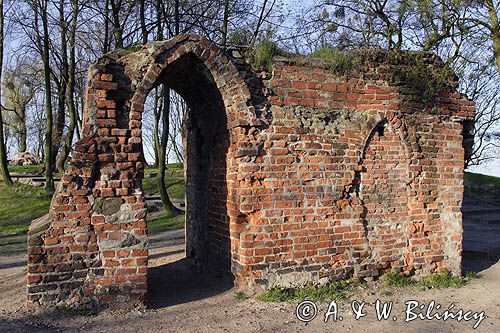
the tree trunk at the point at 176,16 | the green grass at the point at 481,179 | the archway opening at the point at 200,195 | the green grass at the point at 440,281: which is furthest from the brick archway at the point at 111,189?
the green grass at the point at 481,179

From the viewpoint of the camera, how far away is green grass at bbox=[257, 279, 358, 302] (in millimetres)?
5309

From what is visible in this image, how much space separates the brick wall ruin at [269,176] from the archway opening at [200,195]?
1.6 inches

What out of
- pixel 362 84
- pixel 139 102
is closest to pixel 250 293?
pixel 139 102

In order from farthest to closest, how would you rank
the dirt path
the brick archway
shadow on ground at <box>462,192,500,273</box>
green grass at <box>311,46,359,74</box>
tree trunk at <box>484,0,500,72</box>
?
tree trunk at <box>484,0,500,72</box>, shadow on ground at <box>462,192,500,273</box>, green grass at <box>311,46,359,74</box>, the brick archway, the dirt path

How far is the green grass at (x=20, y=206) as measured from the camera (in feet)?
45.6

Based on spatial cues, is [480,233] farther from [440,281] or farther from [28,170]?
[28,170]

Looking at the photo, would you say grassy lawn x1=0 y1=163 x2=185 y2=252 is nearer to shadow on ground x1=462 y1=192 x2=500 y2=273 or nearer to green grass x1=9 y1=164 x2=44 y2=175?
green grass x1=9 y1=164 x2=44 y2=175

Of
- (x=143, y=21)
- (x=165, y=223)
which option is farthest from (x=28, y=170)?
(x=165, y=223)

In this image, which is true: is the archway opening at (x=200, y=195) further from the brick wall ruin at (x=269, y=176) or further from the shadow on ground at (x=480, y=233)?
the shadow on ground at (x=480, y=233)

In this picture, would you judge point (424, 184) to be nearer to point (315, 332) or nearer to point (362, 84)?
point (362, 84)

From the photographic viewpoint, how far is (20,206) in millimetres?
15500

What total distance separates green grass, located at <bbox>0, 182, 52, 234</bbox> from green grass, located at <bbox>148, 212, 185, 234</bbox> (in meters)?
3.81

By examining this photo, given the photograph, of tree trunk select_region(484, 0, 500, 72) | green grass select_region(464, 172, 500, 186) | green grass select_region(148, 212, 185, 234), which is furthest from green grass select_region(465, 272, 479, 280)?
green grass select_region(464, 172, 500, 186)

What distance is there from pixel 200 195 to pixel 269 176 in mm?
1882
